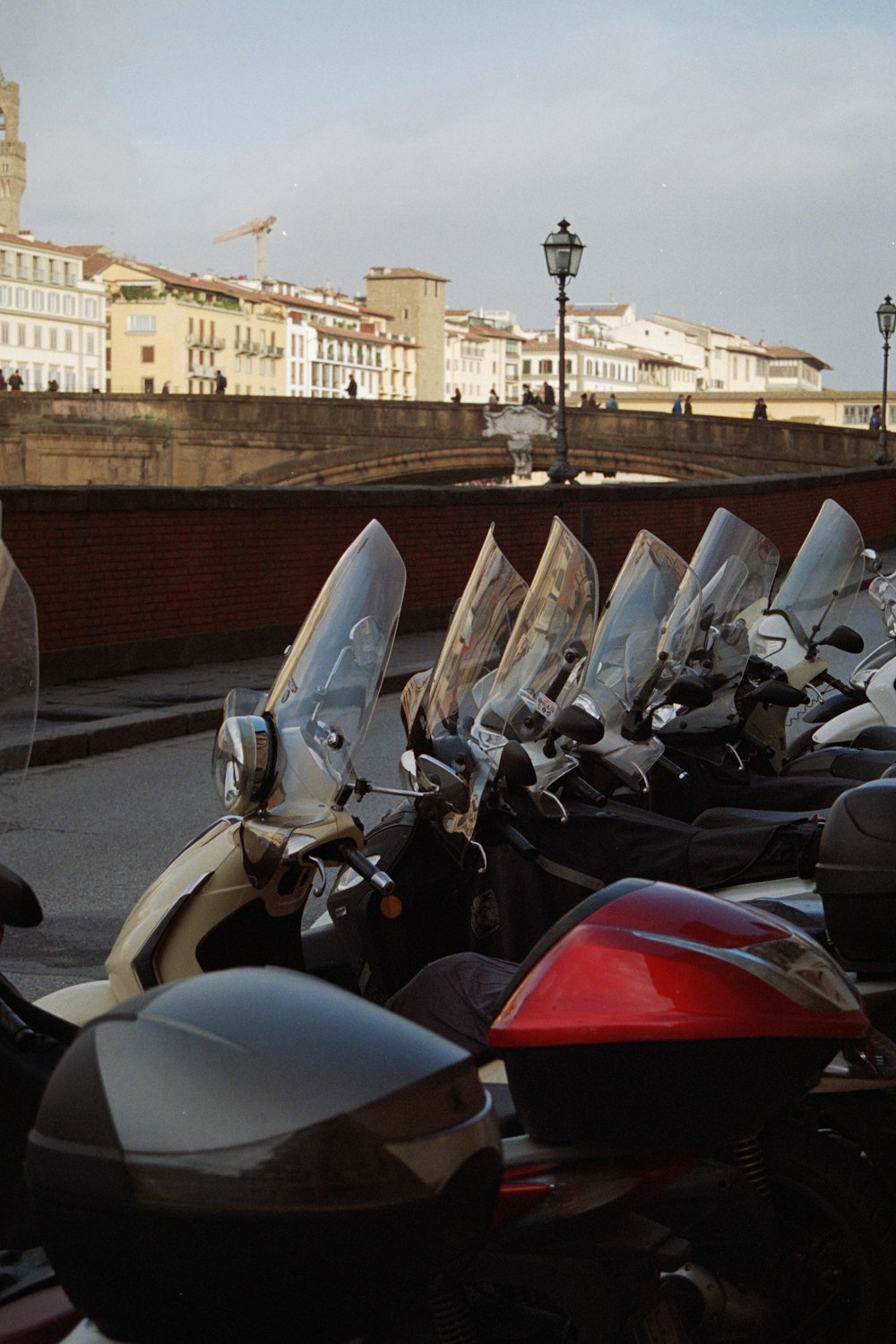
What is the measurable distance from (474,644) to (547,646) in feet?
0.69

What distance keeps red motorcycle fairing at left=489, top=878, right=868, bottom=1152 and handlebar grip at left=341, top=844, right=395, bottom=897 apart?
0.76m

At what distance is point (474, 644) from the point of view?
377 centimetres

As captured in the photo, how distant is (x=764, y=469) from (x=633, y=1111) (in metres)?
41.3

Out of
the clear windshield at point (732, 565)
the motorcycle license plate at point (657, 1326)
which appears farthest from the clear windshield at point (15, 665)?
the clear windshield at point (732, 565)

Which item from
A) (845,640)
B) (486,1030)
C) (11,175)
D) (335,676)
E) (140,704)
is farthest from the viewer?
(11,175)

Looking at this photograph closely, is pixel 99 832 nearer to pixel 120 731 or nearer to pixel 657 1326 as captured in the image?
pixel 120 731

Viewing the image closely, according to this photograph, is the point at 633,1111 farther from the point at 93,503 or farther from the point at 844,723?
the point at 93,503

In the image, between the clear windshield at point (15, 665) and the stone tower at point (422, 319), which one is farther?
the stone tower at point (422, 319)

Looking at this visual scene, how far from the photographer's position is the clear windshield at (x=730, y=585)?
516 cm

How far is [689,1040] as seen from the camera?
1876 millimetres

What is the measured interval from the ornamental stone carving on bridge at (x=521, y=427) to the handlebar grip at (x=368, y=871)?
4520 cm

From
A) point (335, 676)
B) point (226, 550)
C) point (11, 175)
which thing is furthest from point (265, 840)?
Result: point (11, 175)

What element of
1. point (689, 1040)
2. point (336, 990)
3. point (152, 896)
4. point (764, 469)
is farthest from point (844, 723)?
point (764, 469)

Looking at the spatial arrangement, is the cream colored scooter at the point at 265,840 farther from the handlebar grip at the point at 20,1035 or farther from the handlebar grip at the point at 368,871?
the handlebar grip at the point at 20,1035
